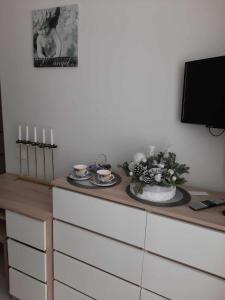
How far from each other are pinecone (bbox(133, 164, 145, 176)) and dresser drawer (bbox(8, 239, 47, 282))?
90 centimetres

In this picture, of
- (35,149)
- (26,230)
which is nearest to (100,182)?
(26,230)

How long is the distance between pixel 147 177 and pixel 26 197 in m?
1.09

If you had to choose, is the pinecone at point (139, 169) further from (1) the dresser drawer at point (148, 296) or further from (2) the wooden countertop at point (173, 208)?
(1) the dresser drawer at point (148, 296)

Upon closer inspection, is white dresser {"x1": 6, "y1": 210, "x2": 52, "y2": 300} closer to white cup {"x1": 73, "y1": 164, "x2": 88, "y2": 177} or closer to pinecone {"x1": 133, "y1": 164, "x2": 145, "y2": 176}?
white cup {"x1": 73, "y1": 164, "x2": 88, "y2": 177}

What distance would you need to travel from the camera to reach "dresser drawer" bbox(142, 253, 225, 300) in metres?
1.30

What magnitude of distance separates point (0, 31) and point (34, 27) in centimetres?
43

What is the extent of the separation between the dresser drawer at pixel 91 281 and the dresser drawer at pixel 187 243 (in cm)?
34

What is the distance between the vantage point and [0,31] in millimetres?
2473

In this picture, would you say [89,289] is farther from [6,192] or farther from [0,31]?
[0,31]

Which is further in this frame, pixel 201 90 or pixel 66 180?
pixel 66 180

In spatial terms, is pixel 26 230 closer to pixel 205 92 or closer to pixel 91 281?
pixel 91 281

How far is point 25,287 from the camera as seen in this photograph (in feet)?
6.27

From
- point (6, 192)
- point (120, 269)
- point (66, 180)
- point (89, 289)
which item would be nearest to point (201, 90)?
point (66, 180)

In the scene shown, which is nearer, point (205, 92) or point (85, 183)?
point (205, 92)
